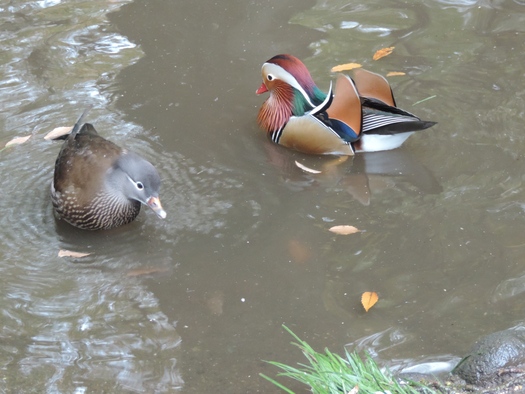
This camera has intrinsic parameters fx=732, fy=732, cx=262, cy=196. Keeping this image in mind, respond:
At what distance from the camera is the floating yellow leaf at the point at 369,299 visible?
3758mm

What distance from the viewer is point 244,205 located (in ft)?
15.1

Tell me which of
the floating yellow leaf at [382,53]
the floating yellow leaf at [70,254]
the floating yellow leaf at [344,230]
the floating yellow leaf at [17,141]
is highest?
the floating yellow leaf at [17,141]

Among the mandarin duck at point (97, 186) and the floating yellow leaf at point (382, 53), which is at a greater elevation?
the mandarin duck at point (97, 186)

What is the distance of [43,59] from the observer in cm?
630

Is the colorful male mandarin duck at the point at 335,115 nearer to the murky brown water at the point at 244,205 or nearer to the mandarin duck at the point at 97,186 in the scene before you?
the murky brown water at the point at 244,205

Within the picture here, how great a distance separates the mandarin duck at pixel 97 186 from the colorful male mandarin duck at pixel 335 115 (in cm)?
134

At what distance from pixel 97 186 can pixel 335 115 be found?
1.78m

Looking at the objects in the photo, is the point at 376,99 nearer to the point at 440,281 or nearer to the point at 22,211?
the point at 440,281

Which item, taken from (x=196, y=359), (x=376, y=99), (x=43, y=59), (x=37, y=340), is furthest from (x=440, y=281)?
(x=43, y=59)

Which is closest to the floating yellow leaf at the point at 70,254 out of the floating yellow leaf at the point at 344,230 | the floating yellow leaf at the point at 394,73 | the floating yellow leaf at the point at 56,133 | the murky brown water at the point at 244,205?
the murky brown water at the point at 244,205

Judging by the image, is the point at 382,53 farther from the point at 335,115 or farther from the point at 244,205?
the point at 244,205

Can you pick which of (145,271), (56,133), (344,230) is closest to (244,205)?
(344,230)

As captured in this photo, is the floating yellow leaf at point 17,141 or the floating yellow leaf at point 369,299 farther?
the floating yellow leaf at point 17,141

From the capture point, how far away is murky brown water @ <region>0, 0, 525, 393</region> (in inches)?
141
